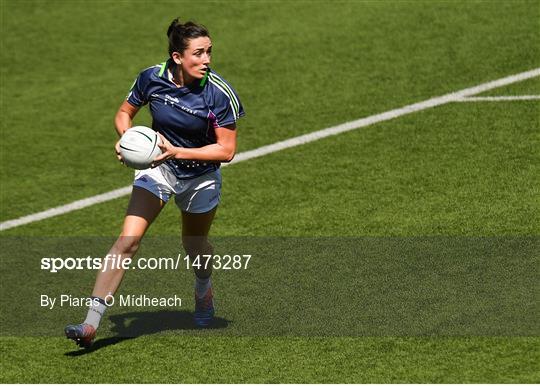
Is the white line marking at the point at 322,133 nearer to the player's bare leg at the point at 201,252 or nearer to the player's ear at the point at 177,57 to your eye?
the player's bare leg at the point at 201,252

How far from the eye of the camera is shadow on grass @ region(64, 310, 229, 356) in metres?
9.97

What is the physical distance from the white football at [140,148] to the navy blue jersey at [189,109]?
0.33m

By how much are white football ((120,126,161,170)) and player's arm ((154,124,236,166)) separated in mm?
52

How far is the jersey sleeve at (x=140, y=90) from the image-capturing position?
9.87 metres

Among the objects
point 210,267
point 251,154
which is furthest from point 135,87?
point 251,154

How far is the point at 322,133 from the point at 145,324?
→ 4.78 meters

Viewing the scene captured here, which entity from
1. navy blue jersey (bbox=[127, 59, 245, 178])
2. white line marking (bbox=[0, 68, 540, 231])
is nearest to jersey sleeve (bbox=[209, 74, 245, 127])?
navy blue jersey (bbox=[127, 59, 245, 178])

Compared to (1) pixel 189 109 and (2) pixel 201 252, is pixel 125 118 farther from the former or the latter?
(2) pixel 201 252

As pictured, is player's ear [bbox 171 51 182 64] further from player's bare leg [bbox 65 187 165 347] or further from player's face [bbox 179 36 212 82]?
player's bare leg [bbox 65 187 165 347]

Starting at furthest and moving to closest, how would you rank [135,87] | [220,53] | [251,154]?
[220,53] → [251,154] → [135,87]

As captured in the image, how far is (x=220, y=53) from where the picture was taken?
55.7ft

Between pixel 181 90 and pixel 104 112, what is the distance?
20.5ft

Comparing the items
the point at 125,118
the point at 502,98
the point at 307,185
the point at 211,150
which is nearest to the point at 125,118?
the point at 125,118

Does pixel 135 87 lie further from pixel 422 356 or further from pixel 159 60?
pixel 159 60
